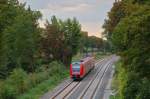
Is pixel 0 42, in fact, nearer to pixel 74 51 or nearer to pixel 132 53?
pixel 74 51

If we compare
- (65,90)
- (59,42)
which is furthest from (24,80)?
(59,42)

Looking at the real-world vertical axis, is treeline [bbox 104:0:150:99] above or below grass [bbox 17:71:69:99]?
above

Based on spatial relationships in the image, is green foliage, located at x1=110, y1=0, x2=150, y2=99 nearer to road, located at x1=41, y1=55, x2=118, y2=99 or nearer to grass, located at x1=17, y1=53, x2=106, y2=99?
road, located at x1=41, y1=55, x2=118, y2=99

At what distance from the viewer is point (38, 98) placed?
40.2 metres

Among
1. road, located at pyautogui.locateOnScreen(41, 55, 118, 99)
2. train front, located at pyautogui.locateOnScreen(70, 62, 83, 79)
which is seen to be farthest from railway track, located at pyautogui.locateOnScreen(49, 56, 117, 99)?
train front, located at pyautogui.locateOnScreen(70, 62, 83, 79)

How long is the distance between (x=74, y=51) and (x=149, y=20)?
5522 centimetres

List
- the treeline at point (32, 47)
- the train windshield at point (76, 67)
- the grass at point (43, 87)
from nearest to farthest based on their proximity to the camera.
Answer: the grass at point (43, 87) → the train windshield at point (76, 67) → the treeline at point (32, 47)

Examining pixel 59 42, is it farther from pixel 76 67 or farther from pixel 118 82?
pixel 118 82

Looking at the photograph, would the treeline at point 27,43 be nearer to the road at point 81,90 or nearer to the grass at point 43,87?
the grass at point 43,87

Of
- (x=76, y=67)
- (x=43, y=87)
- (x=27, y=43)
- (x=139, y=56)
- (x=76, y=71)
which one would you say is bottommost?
(x=43, y=87)

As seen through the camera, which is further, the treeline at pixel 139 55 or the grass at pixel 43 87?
the grass at pixel 43 87

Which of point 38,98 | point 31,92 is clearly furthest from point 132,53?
point 31,92

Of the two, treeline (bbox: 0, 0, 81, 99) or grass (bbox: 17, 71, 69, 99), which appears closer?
grass (bbox: 17, 71, 69, 99)

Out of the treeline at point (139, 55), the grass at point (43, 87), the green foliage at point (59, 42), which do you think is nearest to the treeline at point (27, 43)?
the green foliage at point (59, 42)
